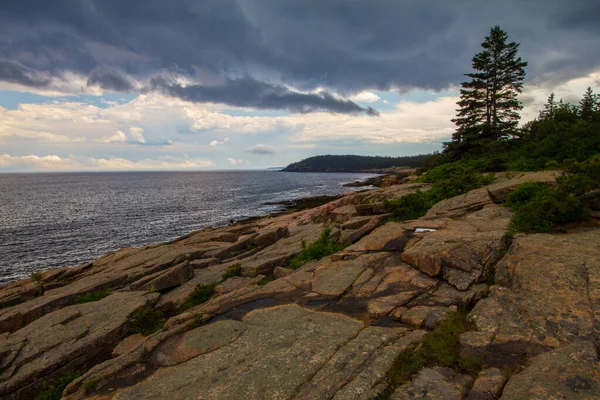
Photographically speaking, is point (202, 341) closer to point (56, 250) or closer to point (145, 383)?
point (145, 383)

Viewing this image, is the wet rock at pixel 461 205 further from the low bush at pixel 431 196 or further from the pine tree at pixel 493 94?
the pine tree at pixel 493 94

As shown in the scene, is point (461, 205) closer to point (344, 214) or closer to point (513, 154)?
point (344, 214)

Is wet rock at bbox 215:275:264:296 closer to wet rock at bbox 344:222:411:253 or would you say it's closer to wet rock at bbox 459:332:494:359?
wet rock at bbox 344:222:411:253

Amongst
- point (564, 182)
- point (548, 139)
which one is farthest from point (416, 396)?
point (548, 139)

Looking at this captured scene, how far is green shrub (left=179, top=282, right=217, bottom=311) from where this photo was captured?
1450 cm

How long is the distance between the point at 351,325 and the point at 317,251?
25.9 ft

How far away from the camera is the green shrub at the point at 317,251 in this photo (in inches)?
640

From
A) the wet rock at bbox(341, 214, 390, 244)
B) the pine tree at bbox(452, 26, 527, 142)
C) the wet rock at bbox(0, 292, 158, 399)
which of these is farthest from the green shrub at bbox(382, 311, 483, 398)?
the pine tree at bbox(452, 26, 527, 142)

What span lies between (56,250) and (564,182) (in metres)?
52.4

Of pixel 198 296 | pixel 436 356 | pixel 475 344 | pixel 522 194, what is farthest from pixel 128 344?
pixel 522 194

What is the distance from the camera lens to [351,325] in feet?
28.4

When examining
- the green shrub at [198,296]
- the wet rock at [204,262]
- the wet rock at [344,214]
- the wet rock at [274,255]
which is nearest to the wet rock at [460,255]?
the wet rock at [274,255]

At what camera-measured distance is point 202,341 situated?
926cm

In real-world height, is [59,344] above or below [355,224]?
below
